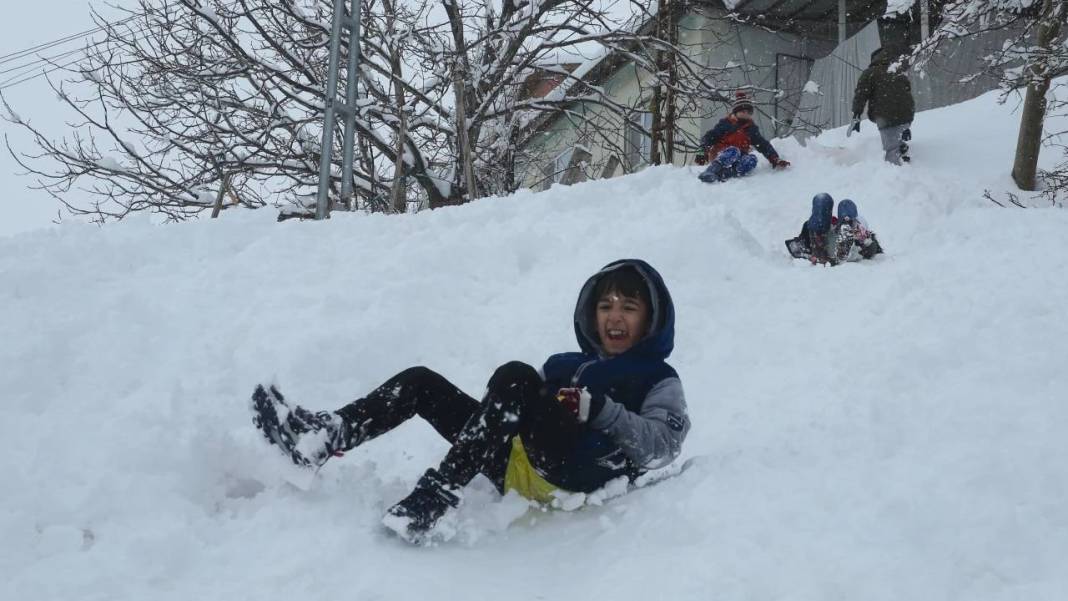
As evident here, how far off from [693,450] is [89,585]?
258 centimetres

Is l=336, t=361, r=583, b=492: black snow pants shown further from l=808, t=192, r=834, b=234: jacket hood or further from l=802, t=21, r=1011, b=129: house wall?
l=802, t=21, r=1011, b=129: house wall

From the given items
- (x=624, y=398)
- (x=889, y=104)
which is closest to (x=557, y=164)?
(x=889, y=104)

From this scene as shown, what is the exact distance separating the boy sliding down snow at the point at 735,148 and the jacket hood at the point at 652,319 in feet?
18.8

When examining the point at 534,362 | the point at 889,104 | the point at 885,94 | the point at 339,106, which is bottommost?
the point at 534,362

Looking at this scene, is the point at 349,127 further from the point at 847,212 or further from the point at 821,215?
the point at 847,212

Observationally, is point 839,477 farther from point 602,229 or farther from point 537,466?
point 602,229

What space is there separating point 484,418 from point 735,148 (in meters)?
7.05

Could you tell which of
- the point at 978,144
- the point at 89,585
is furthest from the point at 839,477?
the point at 978,144

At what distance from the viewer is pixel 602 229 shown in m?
7.09

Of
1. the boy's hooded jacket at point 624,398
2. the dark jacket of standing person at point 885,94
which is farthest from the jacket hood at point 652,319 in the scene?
the dark jacket of standing person at point 885,94

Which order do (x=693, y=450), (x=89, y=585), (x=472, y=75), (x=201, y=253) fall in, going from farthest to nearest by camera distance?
(x=472, y=75) < (x=201, y=253) < (x=693, y=450) < (x=89, y=585)

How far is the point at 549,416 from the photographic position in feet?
10.2

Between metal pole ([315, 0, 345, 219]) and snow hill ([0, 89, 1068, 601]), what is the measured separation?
2.23 meters

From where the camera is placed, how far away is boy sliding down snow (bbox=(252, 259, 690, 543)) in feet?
9.87
